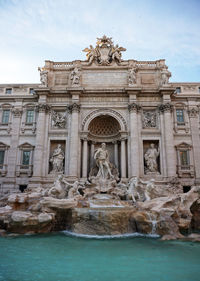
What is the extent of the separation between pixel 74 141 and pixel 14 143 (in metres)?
6.25

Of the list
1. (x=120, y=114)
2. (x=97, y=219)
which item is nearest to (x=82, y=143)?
(x=120, y=114)

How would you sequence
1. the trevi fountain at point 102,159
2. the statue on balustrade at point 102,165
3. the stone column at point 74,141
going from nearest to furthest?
the trevi fountain at point 102,159
the statue on balustrade at point 102,165
the stone column at point 74,141

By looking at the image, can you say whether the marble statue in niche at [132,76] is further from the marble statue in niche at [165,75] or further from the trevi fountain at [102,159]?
Result: the marble statue in niche at [165,75]

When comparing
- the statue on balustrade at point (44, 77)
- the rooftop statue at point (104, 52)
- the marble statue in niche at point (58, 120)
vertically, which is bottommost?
the marble statue in niche at point (58, 120)

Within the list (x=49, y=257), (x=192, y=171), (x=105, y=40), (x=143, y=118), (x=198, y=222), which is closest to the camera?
(x=49, y=257)

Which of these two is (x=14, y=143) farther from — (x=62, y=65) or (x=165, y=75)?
(x=165, y=75)

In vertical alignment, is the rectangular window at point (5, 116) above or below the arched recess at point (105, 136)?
above

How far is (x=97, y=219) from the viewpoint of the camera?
1068cm

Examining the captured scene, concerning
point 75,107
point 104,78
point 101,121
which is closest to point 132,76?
point 104,78

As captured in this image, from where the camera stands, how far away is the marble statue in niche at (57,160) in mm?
18766

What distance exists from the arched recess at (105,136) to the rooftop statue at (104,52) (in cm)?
577

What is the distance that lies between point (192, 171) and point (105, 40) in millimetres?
16425

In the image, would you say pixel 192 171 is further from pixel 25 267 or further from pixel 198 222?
pixel 25 267

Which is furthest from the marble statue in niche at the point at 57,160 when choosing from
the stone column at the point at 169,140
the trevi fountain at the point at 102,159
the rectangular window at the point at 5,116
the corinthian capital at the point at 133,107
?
the stone column at the point at 169,140
